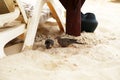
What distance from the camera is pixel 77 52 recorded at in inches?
51.1

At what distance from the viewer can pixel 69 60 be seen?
1186 millimetres

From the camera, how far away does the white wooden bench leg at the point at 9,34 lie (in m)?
1.18

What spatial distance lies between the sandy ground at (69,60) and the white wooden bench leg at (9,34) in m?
0.07

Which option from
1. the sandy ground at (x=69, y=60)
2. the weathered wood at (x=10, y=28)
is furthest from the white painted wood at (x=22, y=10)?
the sandy ground at (x=69, y=60)

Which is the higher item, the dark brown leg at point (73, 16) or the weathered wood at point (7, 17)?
the weathered wood at point (7, 17)

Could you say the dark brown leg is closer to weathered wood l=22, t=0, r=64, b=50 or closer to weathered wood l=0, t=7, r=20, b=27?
weathered wood l=22, t=0, r=64, b=50

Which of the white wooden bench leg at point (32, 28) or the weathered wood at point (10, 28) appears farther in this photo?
the white wooden bench leg at point (32, 28)

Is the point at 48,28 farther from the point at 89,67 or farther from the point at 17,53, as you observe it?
the point at 89,67

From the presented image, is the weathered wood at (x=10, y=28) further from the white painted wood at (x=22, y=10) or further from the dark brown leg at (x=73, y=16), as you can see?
the dark brown leg at (x=73, y=16)

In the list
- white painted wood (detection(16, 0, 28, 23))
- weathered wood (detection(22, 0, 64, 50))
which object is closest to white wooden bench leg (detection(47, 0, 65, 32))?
weathered wood (detection(22, 0, 64, 50))

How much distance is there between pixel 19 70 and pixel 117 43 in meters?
0.68

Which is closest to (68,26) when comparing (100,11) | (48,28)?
(48,28)

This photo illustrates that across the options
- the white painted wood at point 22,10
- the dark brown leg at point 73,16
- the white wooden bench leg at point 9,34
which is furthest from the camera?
the dark brown leg at point 73,16

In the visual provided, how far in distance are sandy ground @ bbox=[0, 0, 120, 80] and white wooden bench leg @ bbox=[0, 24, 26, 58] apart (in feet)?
0.22
